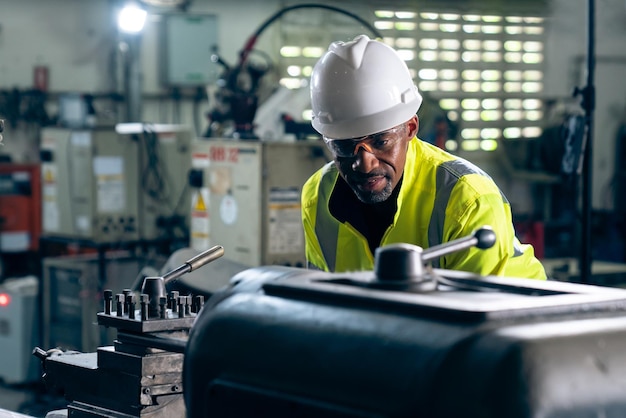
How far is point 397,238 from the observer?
177 centimetres

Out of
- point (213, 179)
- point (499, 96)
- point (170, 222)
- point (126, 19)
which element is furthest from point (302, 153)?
point (499, 96)

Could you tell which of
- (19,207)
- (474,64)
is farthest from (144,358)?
(474,64)

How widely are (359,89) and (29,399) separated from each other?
3479 mm

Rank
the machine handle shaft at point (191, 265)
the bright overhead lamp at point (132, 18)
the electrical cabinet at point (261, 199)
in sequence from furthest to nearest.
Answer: the bright overhead lamp at point (132, 18) < the electrical cabinet at point (261, 199) < the machine handle shaft at point (191, 265)

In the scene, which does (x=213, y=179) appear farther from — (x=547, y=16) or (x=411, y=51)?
(x=547, y=16)

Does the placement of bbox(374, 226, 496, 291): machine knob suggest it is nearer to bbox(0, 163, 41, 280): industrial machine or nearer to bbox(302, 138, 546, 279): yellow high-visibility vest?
bbox(302, 138, 546, 279): yellow high-visibility vest

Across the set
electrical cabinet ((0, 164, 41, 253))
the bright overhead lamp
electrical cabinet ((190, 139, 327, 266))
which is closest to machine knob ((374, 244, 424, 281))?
electrical cabinet ((190, 139, 327, 266))

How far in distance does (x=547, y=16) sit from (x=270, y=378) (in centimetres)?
603

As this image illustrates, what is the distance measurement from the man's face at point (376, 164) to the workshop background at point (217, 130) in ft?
6.99

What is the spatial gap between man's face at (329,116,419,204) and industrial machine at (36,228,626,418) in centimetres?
67

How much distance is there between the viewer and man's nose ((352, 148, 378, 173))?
1.74 m

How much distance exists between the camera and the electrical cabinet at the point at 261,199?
3.90m

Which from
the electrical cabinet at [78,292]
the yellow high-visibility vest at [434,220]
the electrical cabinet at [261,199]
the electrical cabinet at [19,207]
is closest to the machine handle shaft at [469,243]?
the yellow high-visibility vest at [434,220]

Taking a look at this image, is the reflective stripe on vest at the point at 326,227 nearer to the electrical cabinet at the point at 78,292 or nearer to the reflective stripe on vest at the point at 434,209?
the reflective stripe on vest at the point at 434,209
